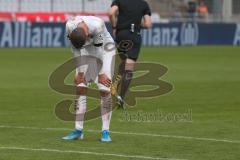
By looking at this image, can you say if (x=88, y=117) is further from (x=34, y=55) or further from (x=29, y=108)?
(x=34, y=55)

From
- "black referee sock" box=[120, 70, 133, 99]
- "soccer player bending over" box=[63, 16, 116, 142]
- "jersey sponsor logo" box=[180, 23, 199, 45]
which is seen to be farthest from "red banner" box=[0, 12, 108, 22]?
"soccer player bending over" box=[63, 16, 116, 142]

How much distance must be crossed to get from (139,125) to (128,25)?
360 cm

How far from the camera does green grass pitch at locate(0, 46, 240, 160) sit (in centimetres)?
1067

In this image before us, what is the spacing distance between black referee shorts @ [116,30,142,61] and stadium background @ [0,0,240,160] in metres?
1.08

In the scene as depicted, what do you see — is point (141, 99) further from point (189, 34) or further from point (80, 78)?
point (189, 34)

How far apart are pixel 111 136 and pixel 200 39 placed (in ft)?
107

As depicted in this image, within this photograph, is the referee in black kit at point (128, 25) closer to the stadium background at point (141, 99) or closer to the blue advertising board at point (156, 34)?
the stadium background at point (141, 99)

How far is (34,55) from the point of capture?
34.9 metres

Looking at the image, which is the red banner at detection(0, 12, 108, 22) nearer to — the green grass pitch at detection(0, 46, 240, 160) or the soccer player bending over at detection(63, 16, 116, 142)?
the green grass pitch at detection(0, 46, 240, 160)

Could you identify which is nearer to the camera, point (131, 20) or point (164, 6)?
point (131, 20)

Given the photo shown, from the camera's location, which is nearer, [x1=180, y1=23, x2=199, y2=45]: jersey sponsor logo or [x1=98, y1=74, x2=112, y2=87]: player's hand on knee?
[x1=98, y1=74, x2=112, y2=87]: player's hand on knee

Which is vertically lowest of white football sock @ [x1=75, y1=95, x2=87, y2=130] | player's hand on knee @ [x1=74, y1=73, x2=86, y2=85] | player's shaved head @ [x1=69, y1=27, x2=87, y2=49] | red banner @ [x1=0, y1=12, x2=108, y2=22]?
red banner @ [x1=0, y1=12, x2=108, y2=22]

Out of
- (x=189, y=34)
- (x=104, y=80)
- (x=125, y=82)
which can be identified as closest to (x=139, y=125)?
(x=104, y=80)

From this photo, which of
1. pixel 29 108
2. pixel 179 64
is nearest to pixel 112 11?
pixel 29 108
